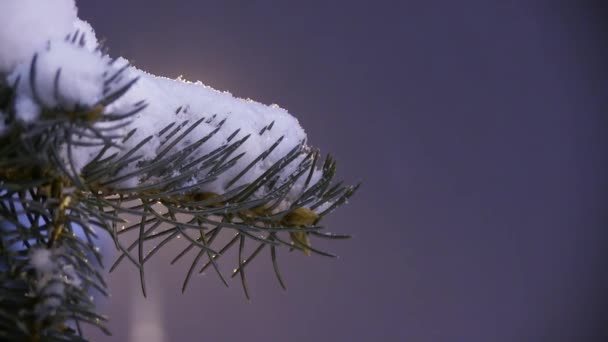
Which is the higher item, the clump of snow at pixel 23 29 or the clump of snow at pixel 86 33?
the clump of snow at pixel 86 33

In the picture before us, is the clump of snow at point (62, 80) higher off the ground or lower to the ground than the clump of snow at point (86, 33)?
lower

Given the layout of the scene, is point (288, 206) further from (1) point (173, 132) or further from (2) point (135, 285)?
(2) point (135, 285)

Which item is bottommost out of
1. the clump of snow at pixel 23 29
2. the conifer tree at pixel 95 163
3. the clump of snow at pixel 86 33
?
the conifer tree at pixel 95 163

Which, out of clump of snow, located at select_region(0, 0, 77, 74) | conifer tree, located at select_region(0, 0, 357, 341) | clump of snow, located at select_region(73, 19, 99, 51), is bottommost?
conifer tree, located at select_region(0, 0, 357, 341)

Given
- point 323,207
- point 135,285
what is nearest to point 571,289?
point 135,285

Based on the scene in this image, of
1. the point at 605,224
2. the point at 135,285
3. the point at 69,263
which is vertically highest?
the point at 605,224

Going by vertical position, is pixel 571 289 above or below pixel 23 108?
above
